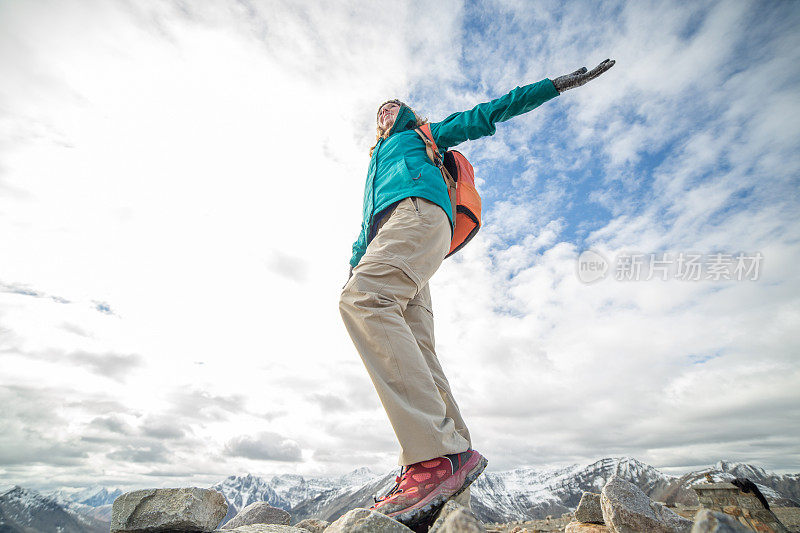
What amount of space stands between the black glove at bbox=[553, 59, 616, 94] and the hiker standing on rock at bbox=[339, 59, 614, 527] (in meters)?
0.01

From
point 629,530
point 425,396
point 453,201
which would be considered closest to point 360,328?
point 425,396

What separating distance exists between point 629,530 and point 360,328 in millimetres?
3162

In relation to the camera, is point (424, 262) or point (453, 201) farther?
point (453, 201)

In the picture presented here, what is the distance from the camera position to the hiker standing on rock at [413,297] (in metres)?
2.59

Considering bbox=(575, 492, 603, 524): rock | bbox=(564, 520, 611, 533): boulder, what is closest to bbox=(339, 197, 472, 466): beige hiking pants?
bbox=(564, 520, 611, 533): boulder

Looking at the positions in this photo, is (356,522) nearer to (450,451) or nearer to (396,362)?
(450,451)

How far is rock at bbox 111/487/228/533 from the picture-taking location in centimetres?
387

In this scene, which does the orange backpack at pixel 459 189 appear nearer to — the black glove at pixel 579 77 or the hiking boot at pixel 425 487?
the black glove at pixel 579 77

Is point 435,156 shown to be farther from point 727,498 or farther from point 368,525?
point 727,498

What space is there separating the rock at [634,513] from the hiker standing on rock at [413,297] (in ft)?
5.39

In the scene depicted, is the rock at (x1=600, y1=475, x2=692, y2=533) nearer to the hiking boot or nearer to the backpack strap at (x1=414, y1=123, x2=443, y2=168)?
the hiking boot

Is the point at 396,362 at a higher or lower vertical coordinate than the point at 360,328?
lower

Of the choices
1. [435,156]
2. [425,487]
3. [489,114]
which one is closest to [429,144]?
[435,156]

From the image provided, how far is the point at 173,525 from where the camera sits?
3844mm
